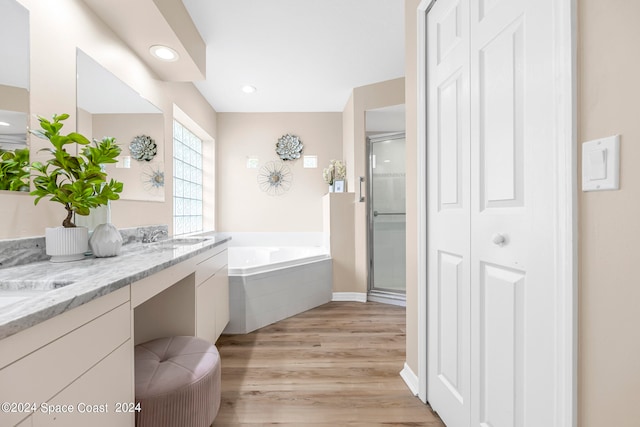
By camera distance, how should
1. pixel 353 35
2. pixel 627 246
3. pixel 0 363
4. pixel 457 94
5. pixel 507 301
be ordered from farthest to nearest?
pixel 353 35, pixel 457 94, pixel 507 301, pixel 627 246, pixel 0 363

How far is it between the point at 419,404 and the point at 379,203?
240cm

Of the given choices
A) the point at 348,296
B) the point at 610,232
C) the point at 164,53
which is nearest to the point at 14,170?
the point at 164,53

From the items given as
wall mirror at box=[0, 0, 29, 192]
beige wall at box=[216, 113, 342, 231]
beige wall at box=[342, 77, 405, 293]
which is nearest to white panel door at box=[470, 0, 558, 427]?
wall mirror at box=[0, 0, 29, 192]

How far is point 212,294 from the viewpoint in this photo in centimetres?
201

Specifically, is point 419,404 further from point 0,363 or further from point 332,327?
point 0,363

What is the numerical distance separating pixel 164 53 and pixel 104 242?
1440mm

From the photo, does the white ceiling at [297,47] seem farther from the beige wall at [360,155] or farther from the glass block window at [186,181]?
the glass block window at [186,181]

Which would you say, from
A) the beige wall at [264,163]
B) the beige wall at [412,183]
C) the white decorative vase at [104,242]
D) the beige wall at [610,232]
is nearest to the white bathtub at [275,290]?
the beige wall at [264,163]

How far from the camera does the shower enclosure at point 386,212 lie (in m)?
3.65

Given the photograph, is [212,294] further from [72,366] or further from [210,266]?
[72,366]

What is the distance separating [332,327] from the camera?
2674 mm

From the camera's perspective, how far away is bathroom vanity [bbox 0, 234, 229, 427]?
0.54 m

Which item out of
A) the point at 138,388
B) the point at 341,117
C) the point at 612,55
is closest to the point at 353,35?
the point at 341,117

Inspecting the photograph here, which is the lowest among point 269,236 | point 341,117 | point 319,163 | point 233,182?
point 269,236
